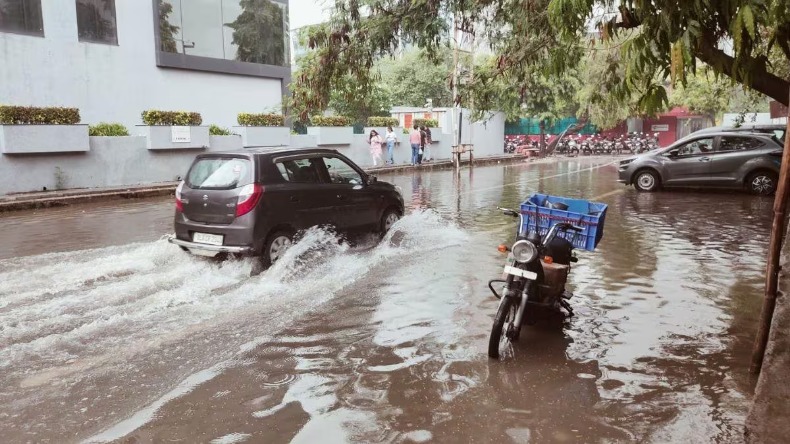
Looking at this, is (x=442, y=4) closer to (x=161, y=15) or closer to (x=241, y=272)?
(x=241, y=272)

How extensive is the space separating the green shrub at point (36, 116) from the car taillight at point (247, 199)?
1134cm

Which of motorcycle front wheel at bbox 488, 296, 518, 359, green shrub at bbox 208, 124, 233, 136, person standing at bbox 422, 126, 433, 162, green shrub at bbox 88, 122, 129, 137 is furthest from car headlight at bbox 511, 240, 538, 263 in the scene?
person standing at bbox 422, 126, 433, 162

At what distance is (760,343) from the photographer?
4.15 meters

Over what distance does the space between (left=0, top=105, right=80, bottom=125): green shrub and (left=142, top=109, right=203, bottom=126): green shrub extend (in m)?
2.12

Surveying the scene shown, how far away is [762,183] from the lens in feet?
47.2

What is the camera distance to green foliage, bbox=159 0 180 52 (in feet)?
71.4

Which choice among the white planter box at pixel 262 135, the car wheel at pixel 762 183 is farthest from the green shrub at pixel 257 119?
the car wheel at pixel 762 183

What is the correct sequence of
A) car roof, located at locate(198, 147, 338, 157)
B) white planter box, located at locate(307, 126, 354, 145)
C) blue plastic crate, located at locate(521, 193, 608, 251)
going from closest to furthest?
blue plastic crate, located at locate(521, 193, 608, 251), car roof, located at locate(198, 147, 338, 157), white planter box, located at locate(307, 126, 354, 145)

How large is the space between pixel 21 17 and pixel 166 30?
4.81 metres

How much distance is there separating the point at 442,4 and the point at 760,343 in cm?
718

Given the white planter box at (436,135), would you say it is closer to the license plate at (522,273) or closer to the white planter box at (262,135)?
the white planter box at (262,135)

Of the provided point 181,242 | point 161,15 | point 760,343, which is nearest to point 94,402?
point 181,242

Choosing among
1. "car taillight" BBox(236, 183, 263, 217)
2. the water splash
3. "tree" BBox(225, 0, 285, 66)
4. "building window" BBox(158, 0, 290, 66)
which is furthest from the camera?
"tree" BBox(225, 0, 285, 66)

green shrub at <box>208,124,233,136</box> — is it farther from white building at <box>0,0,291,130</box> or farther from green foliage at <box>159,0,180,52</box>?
green foliage at <box>159,0,180,52</box>
